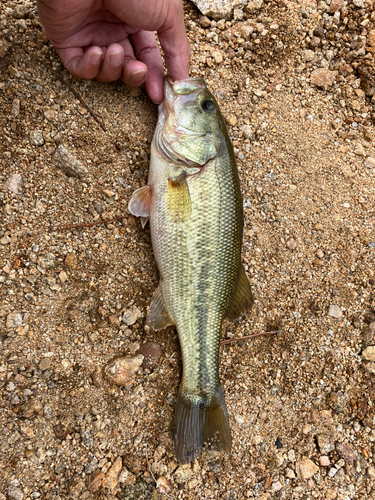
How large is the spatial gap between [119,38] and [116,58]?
17.4 inches

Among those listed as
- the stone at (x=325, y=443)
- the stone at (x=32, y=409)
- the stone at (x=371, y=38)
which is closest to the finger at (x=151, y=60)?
the stone at (x=371, y=38)

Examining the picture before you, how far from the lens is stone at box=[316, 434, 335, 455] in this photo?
2783 mm

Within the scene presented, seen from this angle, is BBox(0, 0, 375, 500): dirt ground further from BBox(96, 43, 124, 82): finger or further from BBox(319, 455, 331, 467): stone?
BBox(96, 43, 124, 82): finger

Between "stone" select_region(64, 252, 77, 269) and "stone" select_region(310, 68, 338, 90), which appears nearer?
"stone" select_region(64, 252, 77, 269)

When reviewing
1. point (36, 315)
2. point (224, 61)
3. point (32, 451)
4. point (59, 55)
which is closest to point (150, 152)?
point (59, 55)

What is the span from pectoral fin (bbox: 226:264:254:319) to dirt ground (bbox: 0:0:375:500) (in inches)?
5.9

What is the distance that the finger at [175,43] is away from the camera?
2.69 metres

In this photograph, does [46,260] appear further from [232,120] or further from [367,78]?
[367,78]

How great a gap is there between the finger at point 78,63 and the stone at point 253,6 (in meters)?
1.61

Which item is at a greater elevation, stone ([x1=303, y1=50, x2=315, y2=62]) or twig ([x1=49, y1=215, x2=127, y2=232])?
stone ([x1=303, y1=50, x2=315, y2=62])

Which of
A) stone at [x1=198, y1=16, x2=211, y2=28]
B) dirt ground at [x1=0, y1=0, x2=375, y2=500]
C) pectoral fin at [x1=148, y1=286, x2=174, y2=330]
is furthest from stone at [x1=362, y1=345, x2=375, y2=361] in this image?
stone at [x1=198, y1=16, x2=211, y2=28]

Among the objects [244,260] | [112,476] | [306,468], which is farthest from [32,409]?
[306,468]

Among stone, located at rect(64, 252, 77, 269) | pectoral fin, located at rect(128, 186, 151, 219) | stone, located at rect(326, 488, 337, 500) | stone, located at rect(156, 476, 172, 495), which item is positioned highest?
pectoral fin, located at rect(128, 186, 151, 219)

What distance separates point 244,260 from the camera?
3055 millimetres
